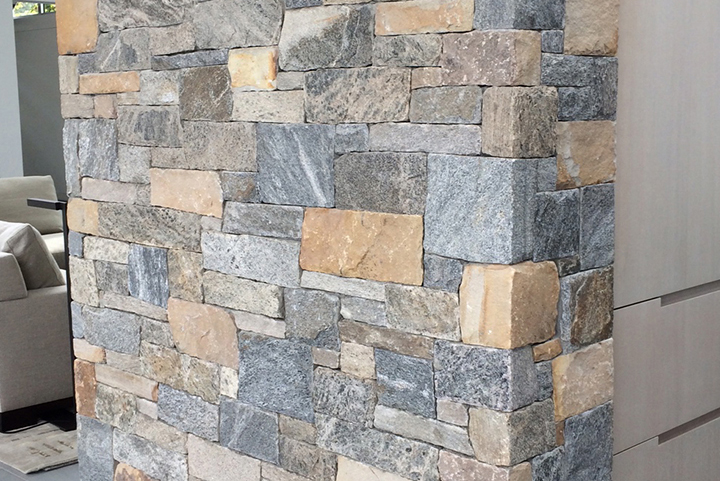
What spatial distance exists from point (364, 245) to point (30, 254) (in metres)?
2.69

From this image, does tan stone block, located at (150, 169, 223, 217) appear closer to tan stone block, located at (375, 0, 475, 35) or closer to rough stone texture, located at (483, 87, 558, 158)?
tan stone block, located at (375, 0, 475, 35)

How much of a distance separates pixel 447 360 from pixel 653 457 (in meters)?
0.80

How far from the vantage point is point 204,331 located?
88.5 inches

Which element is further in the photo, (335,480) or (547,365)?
(335,480)

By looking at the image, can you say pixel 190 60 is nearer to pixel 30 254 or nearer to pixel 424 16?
pixel 424 16

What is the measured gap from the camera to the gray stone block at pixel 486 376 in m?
1.66

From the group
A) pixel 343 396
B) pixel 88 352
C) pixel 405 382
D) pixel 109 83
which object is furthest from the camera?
pixel 88 352

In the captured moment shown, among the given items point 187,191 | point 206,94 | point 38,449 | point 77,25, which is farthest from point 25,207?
point 206,94

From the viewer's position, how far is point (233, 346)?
218 centimetres

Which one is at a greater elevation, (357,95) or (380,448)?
(357,95)

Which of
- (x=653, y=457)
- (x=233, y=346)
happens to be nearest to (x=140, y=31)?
(x=233, y=346)

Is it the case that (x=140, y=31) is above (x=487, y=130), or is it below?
above

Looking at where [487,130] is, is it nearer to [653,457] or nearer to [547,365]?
[547,365]

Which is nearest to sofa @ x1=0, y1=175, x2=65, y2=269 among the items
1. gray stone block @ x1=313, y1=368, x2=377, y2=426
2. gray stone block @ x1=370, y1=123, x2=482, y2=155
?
gray stone block @ x1=313, y1=368, x2=377, y2=426
